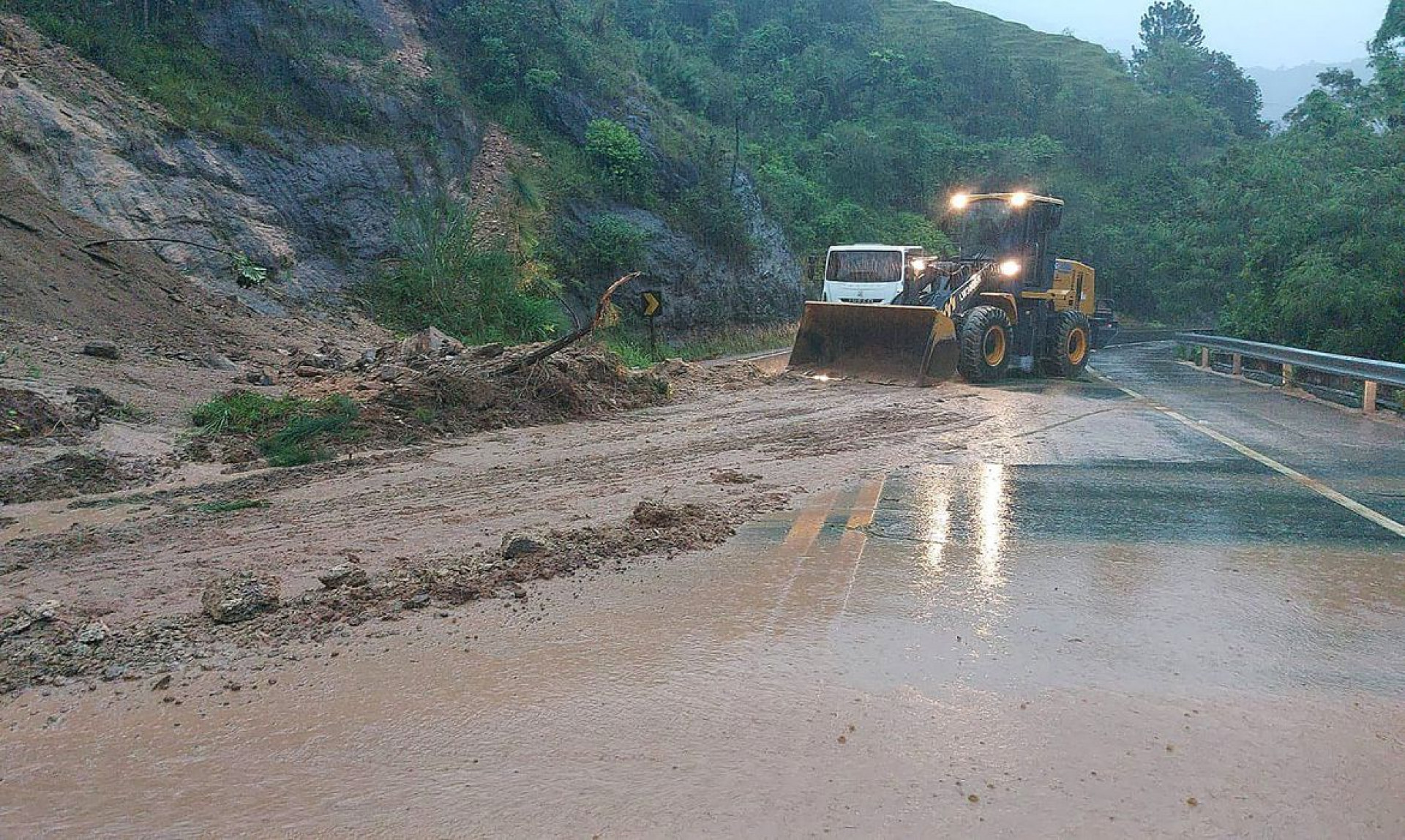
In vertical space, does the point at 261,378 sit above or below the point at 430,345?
below

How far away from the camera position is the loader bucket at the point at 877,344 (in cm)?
1784

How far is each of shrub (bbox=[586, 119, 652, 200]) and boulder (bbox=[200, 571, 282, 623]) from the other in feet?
90.9

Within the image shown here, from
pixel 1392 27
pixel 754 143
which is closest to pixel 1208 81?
pixel 754 143

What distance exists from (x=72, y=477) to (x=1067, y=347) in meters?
18.3

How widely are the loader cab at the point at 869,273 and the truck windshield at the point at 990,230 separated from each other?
79.9 inches

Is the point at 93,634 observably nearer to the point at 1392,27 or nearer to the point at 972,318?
the point at 972,318

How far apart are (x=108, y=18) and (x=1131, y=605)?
2269 cm

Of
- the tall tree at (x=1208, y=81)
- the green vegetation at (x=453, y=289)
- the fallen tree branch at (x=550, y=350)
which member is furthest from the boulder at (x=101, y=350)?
the tall tree at (x=1208, y=81)

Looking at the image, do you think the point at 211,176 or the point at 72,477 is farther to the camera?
the point at 211,176

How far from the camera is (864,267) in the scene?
79.1ft

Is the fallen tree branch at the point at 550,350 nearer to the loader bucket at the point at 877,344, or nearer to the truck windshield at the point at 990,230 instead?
the loader bucket at the point at 877,344

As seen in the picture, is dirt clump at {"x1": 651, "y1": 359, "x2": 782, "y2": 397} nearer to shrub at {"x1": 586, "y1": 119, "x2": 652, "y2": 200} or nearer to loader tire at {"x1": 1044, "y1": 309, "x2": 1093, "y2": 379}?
loader tire at {"x1": 1044, "y1": 309, "x2": 1093, "y2": 379}

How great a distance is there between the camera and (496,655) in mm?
4820

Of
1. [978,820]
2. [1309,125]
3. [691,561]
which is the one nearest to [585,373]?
[691,561]
